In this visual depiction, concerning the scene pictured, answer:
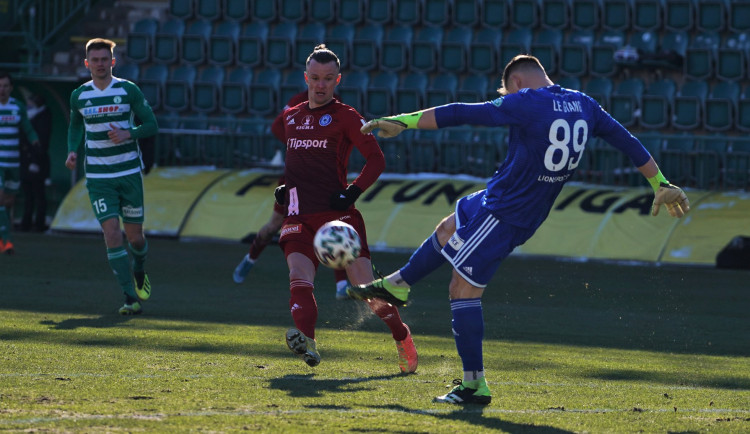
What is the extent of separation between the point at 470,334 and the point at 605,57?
14.2 m

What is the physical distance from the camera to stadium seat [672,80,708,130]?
18.9 m

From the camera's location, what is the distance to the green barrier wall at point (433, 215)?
1555 centimetres

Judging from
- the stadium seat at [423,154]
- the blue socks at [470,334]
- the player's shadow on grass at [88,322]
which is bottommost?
the player's shadow on grass at [88,322]

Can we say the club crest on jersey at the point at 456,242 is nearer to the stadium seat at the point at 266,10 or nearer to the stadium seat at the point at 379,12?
the stadium seat at the point at 379,12

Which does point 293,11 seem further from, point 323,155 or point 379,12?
point 323,155

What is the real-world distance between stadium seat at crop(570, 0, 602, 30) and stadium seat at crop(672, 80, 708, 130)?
2278 millimetres

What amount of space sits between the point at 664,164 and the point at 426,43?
5223 millimetres

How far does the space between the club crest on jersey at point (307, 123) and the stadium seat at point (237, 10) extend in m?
15.4

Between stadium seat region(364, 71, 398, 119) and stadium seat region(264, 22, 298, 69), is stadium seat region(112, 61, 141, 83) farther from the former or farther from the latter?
stadium seat region(364, 71, 398, 119)

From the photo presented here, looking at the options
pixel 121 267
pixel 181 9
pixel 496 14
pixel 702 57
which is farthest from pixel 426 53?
pixel 121 267

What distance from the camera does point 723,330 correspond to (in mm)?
10508

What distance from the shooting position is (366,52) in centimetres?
2144

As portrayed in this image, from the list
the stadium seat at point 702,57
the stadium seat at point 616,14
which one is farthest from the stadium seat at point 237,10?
the stadium seat at point 702,57

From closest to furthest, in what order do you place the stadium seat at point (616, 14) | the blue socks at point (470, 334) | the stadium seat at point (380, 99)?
the blue socks at point (470, 334)
the stadium seat at point (616, 14)
the stadium seat at point (380, 99)
